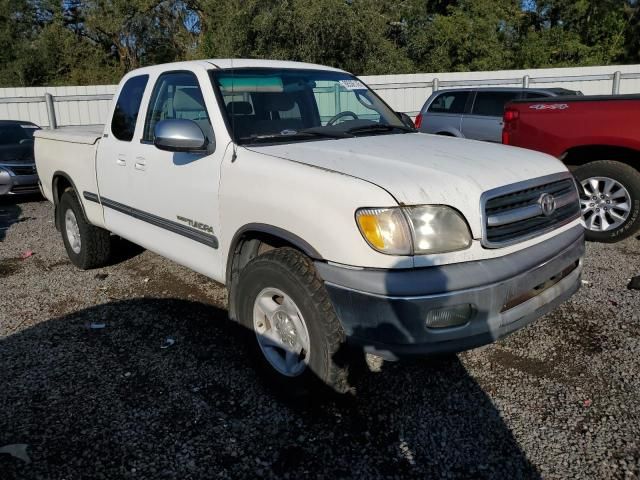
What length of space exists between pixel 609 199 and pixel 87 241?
5329 millimetres

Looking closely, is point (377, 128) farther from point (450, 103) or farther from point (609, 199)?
point (450, 103)

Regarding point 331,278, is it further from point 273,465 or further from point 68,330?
point 68,330

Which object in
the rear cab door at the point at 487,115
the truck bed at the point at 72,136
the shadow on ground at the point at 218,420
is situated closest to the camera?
the shadow on ground at the point at 218,420

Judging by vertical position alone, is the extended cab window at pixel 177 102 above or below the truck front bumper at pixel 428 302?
above

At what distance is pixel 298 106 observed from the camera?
413 cm

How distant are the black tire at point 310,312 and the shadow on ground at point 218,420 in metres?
0.26

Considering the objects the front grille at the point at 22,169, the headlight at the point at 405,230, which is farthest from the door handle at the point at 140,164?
the front grille at the point at 22,169

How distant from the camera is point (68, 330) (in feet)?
14.3

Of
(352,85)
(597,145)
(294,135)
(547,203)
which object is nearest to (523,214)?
(547,203)

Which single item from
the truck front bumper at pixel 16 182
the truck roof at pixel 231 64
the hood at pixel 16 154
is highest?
the truck roof at pixel 231 64

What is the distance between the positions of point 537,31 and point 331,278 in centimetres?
2950

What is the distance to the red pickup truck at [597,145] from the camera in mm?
5707

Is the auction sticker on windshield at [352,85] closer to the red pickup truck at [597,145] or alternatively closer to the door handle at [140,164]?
the door handle at [140,164]

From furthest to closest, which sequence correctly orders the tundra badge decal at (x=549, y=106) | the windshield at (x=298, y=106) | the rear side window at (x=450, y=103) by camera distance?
the rear side window at (x=450, y=103) → the tundra badge decal at (x=549, y=106) → the windshield at (x=298, y=106)
